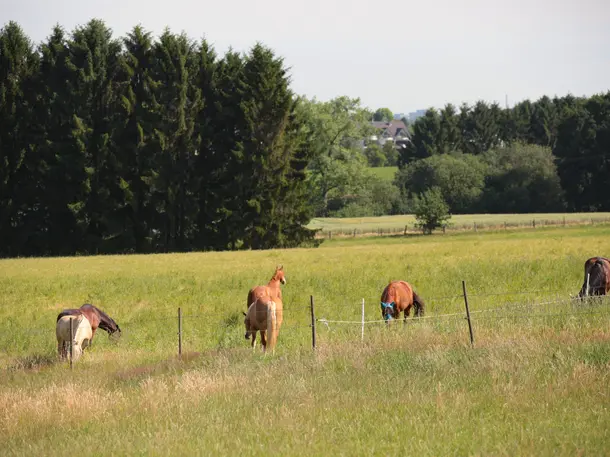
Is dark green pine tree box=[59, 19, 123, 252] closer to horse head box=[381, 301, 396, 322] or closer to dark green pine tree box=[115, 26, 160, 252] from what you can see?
dark green pine tree box=[115, 26, 160, 252]

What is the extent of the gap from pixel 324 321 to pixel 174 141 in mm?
42431

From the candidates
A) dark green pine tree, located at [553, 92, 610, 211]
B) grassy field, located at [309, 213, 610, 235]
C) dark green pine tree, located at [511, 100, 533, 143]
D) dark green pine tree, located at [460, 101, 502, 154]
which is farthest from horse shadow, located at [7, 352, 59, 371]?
dark green pine tree, located at [511, 100, 533, 143]

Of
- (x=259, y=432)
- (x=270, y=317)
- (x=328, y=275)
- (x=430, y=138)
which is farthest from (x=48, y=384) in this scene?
(x=430, y=138)

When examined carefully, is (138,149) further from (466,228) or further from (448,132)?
(448,132)

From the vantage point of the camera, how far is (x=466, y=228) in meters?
75.5

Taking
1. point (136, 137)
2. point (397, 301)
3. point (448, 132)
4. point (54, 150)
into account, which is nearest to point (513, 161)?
point (448, 132)

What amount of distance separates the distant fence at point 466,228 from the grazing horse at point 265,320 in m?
55.4

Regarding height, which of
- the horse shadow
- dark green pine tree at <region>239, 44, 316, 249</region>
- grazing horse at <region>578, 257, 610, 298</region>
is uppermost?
dark green pine tree at <region>239, 44, 316, 249</region>

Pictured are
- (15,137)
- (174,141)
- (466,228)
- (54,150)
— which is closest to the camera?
(54,150)

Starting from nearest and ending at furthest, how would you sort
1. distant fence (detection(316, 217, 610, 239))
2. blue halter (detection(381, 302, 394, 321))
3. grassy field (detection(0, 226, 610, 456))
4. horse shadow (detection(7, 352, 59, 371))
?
grassy field (detection(0, 226, 610, 456)) < horse shadow (detection(7, 352, 59, 371)) < blue halter (detection(381, 302, 394, 321)) < distant fence (detection(316, 217, 610, 239))

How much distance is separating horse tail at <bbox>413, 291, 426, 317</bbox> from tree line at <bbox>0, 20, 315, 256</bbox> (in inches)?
1471

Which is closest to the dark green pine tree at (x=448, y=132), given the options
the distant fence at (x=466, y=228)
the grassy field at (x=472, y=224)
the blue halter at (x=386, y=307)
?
the grassy field at (x=472, y=224)

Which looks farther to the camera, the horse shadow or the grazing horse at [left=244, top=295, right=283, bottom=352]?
the horse shadow

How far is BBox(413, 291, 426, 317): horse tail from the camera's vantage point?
72.2ft
